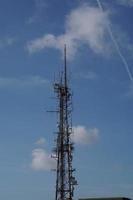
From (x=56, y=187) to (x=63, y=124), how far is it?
32.6ft

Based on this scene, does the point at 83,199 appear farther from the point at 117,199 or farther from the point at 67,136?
the point at 67,136

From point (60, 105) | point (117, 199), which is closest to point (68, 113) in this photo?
point (60, 105)

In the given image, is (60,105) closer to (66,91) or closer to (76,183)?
(66,91)

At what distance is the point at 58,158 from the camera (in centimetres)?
10225

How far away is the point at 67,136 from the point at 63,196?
30.4 feet

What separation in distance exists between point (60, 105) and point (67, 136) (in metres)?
5.15

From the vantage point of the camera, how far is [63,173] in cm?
10138

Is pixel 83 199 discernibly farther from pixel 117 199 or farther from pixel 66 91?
pixel 66 91

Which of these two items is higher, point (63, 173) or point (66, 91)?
point (66, 91)

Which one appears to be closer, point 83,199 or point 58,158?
point 58,158

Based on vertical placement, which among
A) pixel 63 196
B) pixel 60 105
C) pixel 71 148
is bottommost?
pixel 63 196

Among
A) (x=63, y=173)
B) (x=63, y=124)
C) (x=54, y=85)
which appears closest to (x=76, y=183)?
(x=63, y=173)

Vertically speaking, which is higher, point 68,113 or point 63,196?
point 68,113

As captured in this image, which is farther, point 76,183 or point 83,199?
point 83,199
